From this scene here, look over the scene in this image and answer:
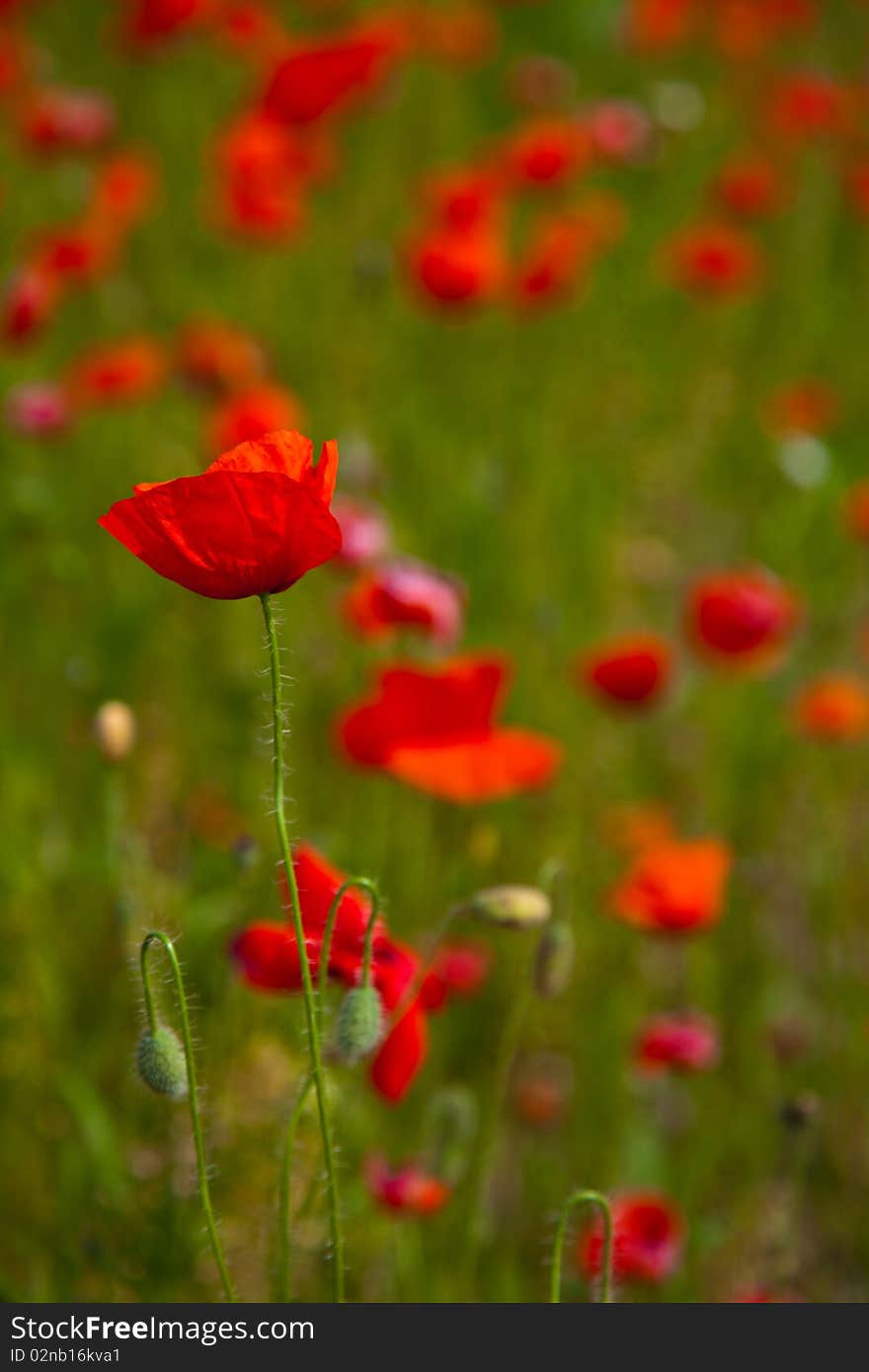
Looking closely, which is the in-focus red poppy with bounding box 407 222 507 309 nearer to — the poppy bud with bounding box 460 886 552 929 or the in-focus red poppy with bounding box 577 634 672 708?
the in-focus red poppy with bounding box 577 634 672 708

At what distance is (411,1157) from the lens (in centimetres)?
213

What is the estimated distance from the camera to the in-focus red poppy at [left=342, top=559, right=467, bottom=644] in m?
2.06

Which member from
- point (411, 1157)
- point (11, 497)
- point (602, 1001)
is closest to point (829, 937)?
point (602, 1001)

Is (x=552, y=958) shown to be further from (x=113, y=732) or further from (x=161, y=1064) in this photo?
(x=113, y=732)

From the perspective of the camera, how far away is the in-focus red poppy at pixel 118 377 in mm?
2689

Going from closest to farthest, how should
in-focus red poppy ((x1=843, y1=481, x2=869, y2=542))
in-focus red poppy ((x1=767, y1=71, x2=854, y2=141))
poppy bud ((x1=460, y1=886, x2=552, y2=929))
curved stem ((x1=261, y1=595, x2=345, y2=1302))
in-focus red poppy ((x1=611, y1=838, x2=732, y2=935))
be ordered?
curved stem ((x1=261, y1=595, x2=345, y2=1302)) → poppy bud ((x1=460, y1=886, x2=552, y2=929)) → in-focus red poppy ((x1=611, y1=838, x2=732, y2=935)) → in-focus red poppy ((x1=843, y1=481, x2=869, y2=542)) → in-focus red poppy ((x1=767, y1=71, x2=854, y2=141))

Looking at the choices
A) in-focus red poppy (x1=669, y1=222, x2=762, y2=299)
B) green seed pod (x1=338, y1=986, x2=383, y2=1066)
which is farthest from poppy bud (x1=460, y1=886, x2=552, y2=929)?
in-focus red poppy (x1=669, y1=222, x2=762, y2=299)

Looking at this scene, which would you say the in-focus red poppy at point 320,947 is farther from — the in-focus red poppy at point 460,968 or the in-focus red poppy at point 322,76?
the in-focus red poppy at point 322,76

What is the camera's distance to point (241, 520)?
1029 mm

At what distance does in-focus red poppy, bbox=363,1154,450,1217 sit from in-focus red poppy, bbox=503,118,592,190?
2699mm

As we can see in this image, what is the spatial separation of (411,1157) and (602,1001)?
1.79ft
